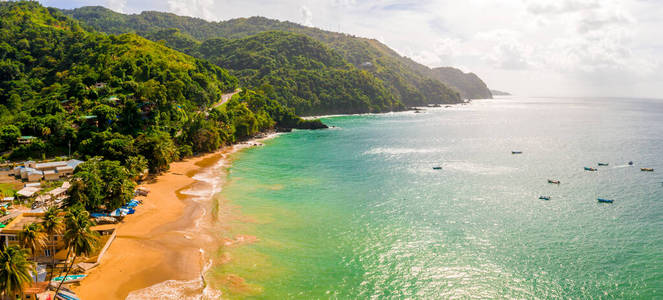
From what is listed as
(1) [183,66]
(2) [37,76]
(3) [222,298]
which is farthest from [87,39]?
(3) [222,298]

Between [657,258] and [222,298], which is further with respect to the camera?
[657,258]

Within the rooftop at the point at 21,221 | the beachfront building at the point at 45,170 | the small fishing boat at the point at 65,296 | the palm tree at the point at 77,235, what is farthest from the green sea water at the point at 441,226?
the beachfront building at the point at 45,170

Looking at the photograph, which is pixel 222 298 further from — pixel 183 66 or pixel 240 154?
pixel 183 66

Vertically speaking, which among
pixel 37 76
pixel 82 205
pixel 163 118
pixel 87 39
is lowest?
pixel 82 205

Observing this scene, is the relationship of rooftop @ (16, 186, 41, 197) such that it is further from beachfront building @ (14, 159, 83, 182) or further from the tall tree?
the tall tree

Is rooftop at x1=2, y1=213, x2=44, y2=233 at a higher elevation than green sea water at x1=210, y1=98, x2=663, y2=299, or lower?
higher

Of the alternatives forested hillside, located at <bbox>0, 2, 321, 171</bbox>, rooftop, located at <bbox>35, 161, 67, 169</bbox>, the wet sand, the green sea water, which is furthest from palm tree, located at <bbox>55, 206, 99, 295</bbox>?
rooftop, located at <bbox>35, 161, 67, 169</bbox>

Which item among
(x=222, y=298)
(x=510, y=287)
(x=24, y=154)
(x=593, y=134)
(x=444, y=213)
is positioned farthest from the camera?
(x=593, y=134)
